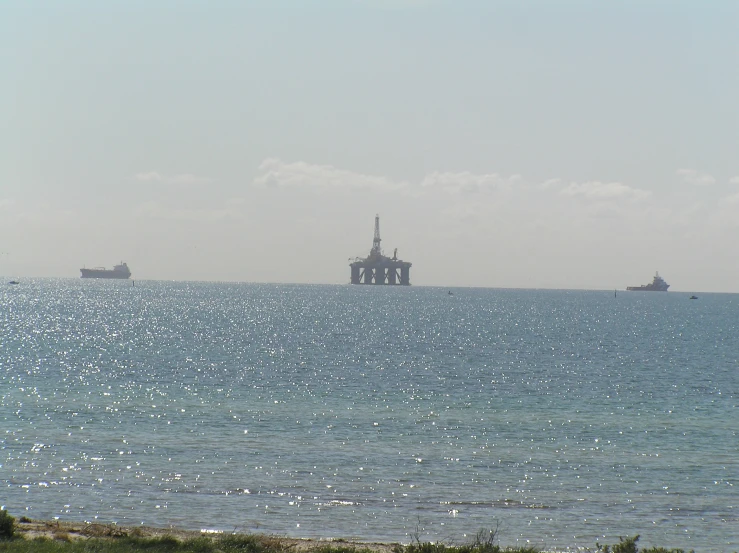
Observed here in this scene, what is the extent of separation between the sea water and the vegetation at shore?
2528 millimetres

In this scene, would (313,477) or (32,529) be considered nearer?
(32,529)

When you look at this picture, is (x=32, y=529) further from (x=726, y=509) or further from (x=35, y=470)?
(x=726, y=509)

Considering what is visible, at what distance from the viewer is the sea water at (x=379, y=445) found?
20.5 meters

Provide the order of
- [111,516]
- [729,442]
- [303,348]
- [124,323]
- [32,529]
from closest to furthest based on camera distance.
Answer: [32,529] < [111,516] < [729,442] < [303,348] < [124,323]

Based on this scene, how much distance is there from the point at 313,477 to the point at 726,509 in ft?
36.5

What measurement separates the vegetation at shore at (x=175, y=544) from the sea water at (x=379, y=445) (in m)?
2.53

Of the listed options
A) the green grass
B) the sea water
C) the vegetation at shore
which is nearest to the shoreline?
the vegetation at shore

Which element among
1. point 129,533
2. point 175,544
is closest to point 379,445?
point 129,533

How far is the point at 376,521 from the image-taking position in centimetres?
2019

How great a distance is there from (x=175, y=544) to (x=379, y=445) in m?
13.3

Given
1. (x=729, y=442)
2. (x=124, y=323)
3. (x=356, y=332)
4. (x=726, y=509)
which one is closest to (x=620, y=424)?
Answer: (x=729, y=442)

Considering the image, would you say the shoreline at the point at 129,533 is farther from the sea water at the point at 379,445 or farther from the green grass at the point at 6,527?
the sea water at the point at 379,445

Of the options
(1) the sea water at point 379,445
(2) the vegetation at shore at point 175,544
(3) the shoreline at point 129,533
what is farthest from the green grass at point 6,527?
(1) the sea water at point 379,445

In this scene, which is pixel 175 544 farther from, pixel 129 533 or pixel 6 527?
pixel 6 527
